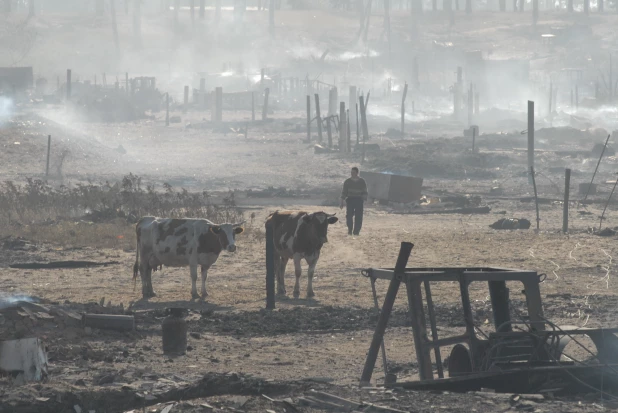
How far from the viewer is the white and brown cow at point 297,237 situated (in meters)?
15.2

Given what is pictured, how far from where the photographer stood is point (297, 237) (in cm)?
1520

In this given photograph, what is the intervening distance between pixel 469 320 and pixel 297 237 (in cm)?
694

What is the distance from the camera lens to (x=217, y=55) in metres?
114

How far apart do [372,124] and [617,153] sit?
24530 millimetres

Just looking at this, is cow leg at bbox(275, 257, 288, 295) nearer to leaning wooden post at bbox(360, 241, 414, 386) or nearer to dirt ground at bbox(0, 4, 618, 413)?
dirt ground at bbox(0, 4, 618, 413)

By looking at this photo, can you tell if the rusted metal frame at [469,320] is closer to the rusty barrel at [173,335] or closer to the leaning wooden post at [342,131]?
the rusty barrel at [173,335]

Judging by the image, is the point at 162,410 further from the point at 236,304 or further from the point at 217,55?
the point at 217,55

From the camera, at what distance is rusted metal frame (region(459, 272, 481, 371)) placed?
332 inches

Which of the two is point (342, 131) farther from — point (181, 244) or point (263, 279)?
point (181, 244)

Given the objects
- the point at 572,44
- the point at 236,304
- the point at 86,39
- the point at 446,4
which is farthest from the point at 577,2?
the point at 236,304

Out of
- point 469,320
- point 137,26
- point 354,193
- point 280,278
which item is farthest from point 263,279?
point 137,26

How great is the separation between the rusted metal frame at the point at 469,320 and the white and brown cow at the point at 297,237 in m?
6.61

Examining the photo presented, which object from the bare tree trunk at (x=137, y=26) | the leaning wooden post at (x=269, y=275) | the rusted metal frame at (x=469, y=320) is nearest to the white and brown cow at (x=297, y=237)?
the leaning wooden post at (x=269, y=275)

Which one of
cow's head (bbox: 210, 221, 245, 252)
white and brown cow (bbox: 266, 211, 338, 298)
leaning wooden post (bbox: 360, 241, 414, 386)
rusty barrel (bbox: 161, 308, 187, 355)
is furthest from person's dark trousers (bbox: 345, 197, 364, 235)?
leaning wooden post (bbox: 360, 241, 414, 386)
